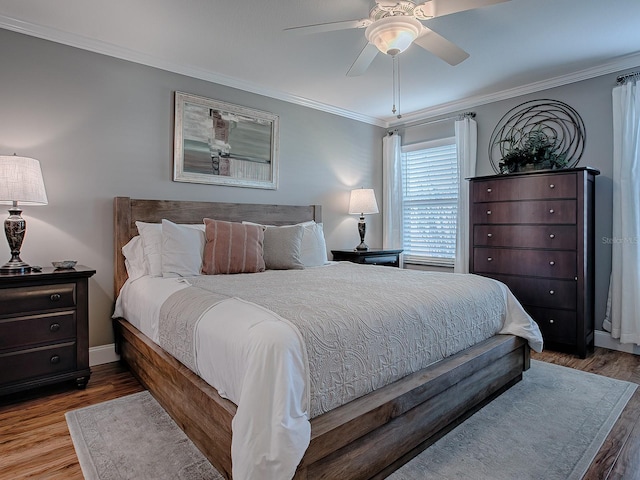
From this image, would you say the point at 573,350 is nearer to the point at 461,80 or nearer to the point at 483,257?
the point at 483,257

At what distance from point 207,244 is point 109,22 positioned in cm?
171

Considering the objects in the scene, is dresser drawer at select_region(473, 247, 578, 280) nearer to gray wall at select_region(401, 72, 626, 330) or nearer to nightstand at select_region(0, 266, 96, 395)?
gray wall at select_region(401, 72, 626, 330)

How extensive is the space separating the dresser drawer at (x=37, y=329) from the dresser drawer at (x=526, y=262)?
140 inches

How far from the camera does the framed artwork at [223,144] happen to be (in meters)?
3.38

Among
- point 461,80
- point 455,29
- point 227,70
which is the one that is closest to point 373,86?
point 461,80

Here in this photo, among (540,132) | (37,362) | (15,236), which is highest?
(540,132)

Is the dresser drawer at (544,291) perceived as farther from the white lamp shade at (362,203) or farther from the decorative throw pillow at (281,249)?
the decorative throw pillow at (281,249)

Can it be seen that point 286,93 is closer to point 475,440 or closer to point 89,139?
point 89,139

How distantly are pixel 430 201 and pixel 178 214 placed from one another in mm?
3052

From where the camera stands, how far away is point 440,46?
2312 millimetres

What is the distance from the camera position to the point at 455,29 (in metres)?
2.73

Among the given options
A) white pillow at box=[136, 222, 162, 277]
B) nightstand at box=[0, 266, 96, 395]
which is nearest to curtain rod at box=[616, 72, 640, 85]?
white pillow at box=[136, 222, 162, 277]

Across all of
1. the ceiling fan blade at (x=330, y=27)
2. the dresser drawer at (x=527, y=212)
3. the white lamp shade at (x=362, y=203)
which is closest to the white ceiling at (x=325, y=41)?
the ceiling fan blade at (x=330, y=27)

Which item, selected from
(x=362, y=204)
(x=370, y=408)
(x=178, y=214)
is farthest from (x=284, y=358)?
(x=362, y=204)
